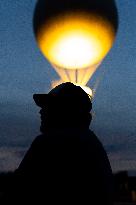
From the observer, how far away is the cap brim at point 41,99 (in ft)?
8.63

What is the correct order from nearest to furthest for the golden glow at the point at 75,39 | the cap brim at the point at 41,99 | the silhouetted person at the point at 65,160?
the silhouetted person at the point at 65,160 → the cap brim at the point at 41,99 → the golden glow at the point at 75,39

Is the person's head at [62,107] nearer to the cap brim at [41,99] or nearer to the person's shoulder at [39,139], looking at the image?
the cap brim at [41,99]

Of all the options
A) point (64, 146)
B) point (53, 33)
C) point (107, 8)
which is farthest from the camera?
point (107, 8)

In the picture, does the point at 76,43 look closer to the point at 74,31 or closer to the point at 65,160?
the point at 74,31

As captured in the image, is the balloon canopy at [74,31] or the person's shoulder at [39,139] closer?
the person's shoulder at [39,139]

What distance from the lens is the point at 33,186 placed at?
243 cm

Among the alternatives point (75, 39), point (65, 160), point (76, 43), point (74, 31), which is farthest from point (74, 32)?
point (65, 160)

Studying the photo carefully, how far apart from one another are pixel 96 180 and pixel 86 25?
250 inches

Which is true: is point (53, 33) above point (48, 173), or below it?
above

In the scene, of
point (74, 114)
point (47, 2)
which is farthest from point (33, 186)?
point (47, 2)

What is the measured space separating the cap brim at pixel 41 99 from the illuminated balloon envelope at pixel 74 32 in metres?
5.69

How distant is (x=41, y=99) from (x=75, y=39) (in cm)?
627

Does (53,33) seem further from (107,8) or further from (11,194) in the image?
(11,194)

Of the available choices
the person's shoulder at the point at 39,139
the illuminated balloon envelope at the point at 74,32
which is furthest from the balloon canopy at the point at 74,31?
the person's shoulder at the point at 39,139
